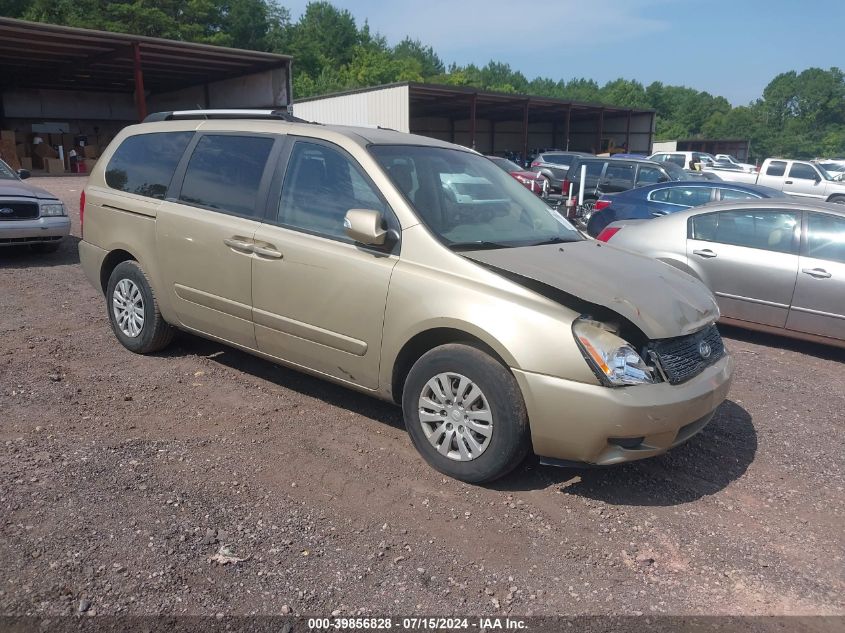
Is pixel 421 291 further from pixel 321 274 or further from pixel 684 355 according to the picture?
pixel 684 355

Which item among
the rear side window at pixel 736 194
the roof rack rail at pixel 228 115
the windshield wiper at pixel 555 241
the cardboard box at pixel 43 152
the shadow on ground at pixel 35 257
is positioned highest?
the roof rack rail at pixel 228 115

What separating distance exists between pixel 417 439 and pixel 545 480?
0.74m

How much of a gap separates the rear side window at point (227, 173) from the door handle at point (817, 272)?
15.8ft

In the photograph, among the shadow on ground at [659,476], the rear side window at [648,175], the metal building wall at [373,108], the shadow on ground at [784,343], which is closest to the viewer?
the shadow on ground at [659,476]

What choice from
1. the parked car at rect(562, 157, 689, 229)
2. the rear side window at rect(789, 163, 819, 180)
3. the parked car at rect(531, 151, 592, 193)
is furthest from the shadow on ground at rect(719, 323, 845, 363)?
the rear side window at rect(789, 163, 819, 180)

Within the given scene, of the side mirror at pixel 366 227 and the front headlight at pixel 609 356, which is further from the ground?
the side mirror at pixel 366 227

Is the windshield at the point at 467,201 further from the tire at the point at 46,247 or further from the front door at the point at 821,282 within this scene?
the tire at the point at 46,247

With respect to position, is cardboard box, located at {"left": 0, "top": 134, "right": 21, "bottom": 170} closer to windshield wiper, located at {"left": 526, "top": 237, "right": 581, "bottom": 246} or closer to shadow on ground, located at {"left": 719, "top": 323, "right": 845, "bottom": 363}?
shadow on ground, located at {"left": 719, "top": 323, "right": 845, "bottom": 363}

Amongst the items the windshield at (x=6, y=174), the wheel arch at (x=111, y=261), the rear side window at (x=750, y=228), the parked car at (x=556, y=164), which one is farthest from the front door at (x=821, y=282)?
the parked car at (x=556, y=164)

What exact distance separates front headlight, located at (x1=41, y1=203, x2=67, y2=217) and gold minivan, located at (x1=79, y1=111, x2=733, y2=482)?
4823mm

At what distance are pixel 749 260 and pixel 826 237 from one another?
26.2 inches

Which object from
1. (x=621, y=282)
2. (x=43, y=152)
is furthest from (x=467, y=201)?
(x=43, y=152)

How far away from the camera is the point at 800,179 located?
22828 mm

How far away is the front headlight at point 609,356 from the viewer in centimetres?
329
